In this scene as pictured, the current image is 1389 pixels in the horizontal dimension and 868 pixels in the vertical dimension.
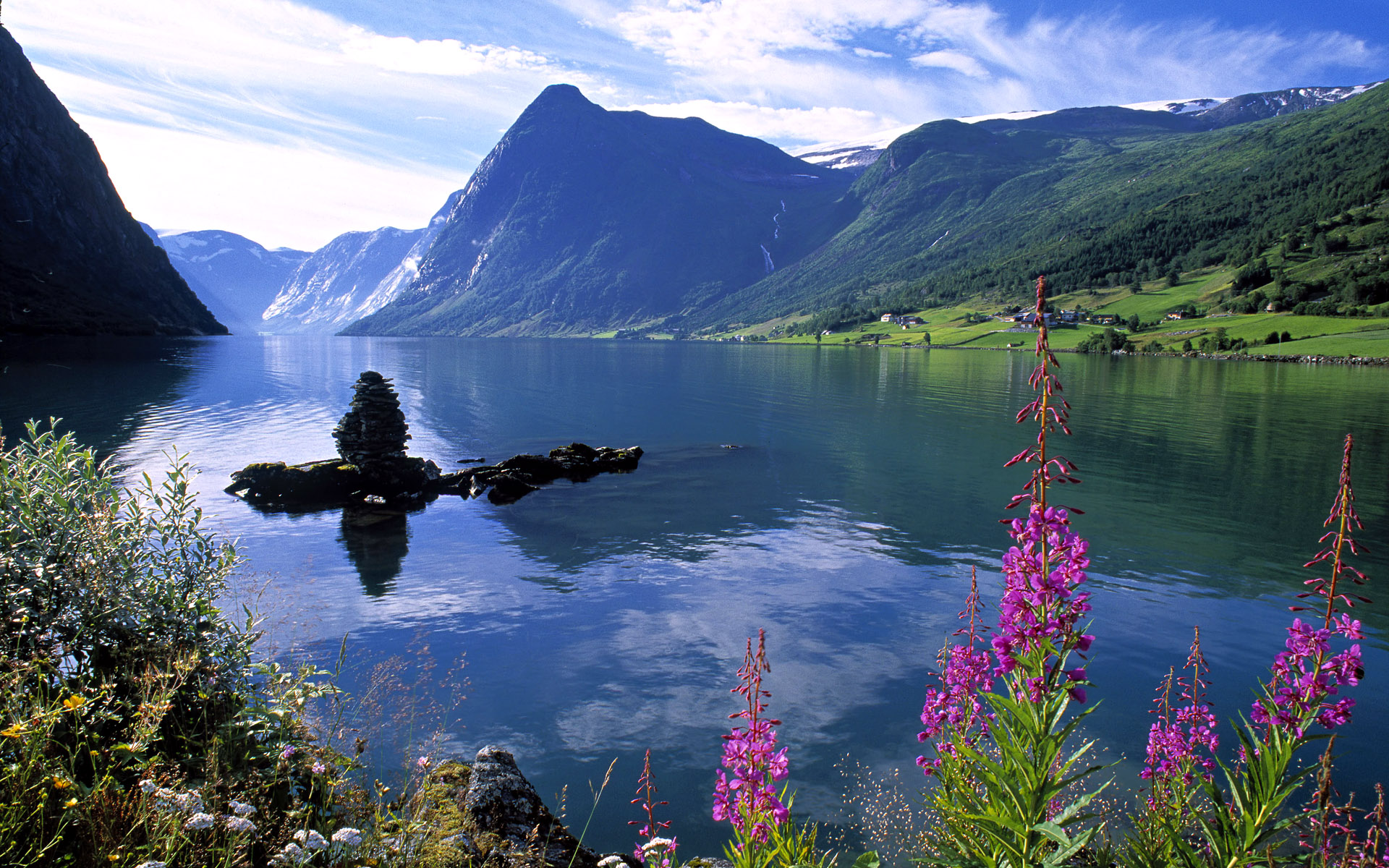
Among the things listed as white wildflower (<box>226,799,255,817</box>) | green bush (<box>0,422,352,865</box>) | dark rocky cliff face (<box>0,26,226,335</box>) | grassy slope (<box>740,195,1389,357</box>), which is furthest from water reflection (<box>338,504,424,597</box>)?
grassy slope (<box>740,195,1389,357</box>)

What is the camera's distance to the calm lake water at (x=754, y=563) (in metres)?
14.3

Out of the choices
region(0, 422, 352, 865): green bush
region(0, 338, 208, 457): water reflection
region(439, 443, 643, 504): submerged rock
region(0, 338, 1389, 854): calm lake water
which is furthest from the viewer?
region(0, 338, 208, 457): water reflection

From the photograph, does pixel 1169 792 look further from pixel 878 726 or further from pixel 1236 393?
pixel 1236 393

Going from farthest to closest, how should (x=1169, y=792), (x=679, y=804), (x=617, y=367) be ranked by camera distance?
(x=617, y=367), (x=679, y=804), (x=1169, y=792)

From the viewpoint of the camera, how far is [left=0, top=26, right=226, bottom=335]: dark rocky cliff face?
134375mm

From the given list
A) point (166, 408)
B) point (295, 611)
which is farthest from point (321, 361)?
point (295, 611)

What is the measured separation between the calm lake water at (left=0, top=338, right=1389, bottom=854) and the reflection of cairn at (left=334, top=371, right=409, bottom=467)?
13.5 ft

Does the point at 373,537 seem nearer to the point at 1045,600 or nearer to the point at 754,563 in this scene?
the point at 754,563

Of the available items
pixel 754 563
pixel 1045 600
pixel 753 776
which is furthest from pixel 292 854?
pixel 754 563

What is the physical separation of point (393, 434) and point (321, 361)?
4940 inches

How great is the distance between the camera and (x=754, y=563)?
24.6 m

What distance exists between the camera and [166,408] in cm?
5866

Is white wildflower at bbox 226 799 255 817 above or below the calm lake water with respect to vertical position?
above

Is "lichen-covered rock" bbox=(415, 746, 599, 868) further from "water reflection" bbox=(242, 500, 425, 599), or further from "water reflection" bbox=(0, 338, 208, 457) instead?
"water reflection" bbox=(0, 338, 208, 457)
